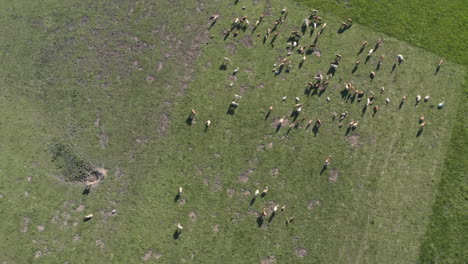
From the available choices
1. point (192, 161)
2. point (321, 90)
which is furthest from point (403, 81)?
point (192, 161)

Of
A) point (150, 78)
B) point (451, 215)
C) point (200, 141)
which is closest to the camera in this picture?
point (451, 215)

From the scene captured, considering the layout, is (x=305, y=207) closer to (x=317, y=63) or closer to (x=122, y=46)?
(x=317, y=63)

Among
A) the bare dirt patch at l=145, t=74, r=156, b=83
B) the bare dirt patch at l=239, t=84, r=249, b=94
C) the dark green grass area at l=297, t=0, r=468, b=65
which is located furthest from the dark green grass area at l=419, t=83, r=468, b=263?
the bare dirt patch at l=145, t=74, r=156, b=83

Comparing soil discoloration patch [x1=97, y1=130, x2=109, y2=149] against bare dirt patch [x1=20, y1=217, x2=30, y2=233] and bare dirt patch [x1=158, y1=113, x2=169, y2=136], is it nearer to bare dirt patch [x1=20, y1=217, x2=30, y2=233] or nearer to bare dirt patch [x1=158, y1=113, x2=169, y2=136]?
bare dirt patch [x1=158, y1=113, x2=169, y2=136]

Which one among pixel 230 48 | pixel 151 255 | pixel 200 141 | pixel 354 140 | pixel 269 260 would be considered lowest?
pixel 151 255

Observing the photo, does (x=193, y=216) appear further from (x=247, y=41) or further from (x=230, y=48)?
(x=247, y=41)

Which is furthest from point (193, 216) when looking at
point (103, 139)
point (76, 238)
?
point (103, 139)
